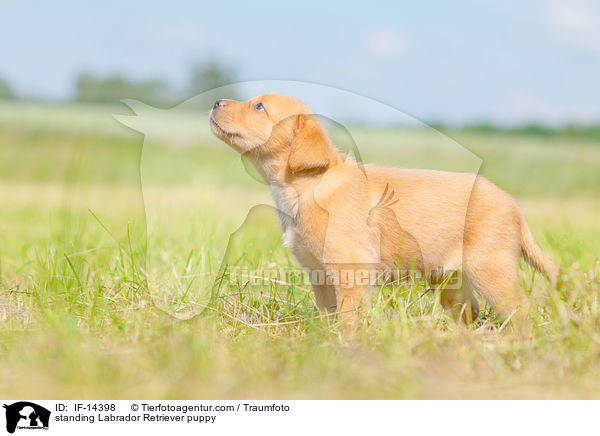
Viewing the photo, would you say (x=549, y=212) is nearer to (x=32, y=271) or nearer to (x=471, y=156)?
(x=471, y=156)

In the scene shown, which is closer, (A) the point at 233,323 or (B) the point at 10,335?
(B) the point at 10,335

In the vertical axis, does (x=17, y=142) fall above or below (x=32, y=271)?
below

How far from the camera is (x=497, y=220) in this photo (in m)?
3.36

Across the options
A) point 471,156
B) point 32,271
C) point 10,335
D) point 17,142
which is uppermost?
point 471,156

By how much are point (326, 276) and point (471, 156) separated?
3.37 ft

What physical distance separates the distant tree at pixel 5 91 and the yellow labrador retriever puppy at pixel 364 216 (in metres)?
23.2

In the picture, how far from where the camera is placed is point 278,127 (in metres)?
3.26

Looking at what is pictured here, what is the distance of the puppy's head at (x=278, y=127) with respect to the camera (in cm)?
325

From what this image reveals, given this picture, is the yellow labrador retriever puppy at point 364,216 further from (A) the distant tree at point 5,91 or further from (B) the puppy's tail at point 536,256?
(A) the distant tree at point 5,91

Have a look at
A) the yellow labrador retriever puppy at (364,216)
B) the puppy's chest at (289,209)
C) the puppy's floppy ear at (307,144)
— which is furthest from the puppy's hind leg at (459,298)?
the puppy's floppy ear at (307,144)
